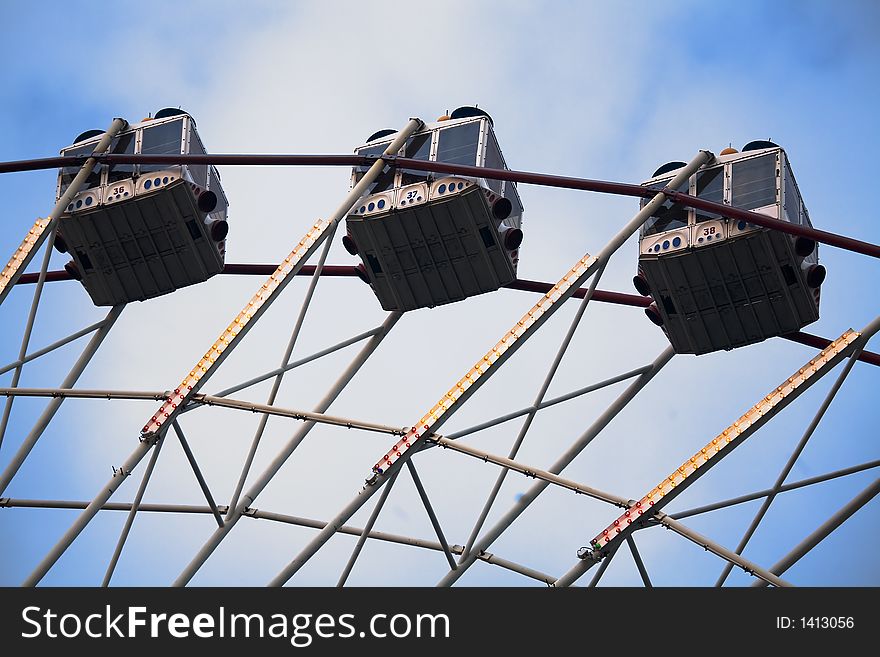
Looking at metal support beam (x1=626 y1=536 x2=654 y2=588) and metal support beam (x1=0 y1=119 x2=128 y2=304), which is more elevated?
metal support beam (x1=0 y1=119 x2=128 y2=304)

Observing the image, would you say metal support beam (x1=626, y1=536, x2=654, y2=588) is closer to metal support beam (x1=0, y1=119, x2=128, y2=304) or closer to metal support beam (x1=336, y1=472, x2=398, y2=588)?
metal support beam (x1=336, y1=472, x2=398, y2=588)

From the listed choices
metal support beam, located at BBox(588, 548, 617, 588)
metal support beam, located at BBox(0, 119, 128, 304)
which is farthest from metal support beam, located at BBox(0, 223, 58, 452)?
metal support beam, located at BBox(588, 548, 617, 588)

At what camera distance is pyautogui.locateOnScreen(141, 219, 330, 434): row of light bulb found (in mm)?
45844

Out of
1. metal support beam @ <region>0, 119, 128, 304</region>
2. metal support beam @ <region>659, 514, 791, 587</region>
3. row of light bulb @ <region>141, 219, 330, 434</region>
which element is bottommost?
metal support beam @ <region>659, 514, 791, 587</region>

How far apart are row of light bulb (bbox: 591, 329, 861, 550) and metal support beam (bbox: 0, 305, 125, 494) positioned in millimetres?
14874

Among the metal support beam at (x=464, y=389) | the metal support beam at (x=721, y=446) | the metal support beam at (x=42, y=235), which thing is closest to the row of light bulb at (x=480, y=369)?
the metal support beam at (x=464, y=389)

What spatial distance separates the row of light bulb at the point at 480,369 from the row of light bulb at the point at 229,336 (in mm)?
4773

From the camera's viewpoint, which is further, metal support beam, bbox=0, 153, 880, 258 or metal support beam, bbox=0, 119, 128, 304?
metal support beam, bbox=0, 119, 128, 304

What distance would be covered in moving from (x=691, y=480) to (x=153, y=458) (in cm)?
1260

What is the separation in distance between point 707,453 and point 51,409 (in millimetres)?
17174

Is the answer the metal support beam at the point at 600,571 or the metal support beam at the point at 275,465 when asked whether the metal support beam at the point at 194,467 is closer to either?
the metal support beam at the point at 275,465

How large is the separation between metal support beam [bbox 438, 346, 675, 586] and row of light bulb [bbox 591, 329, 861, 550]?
3511 mm
